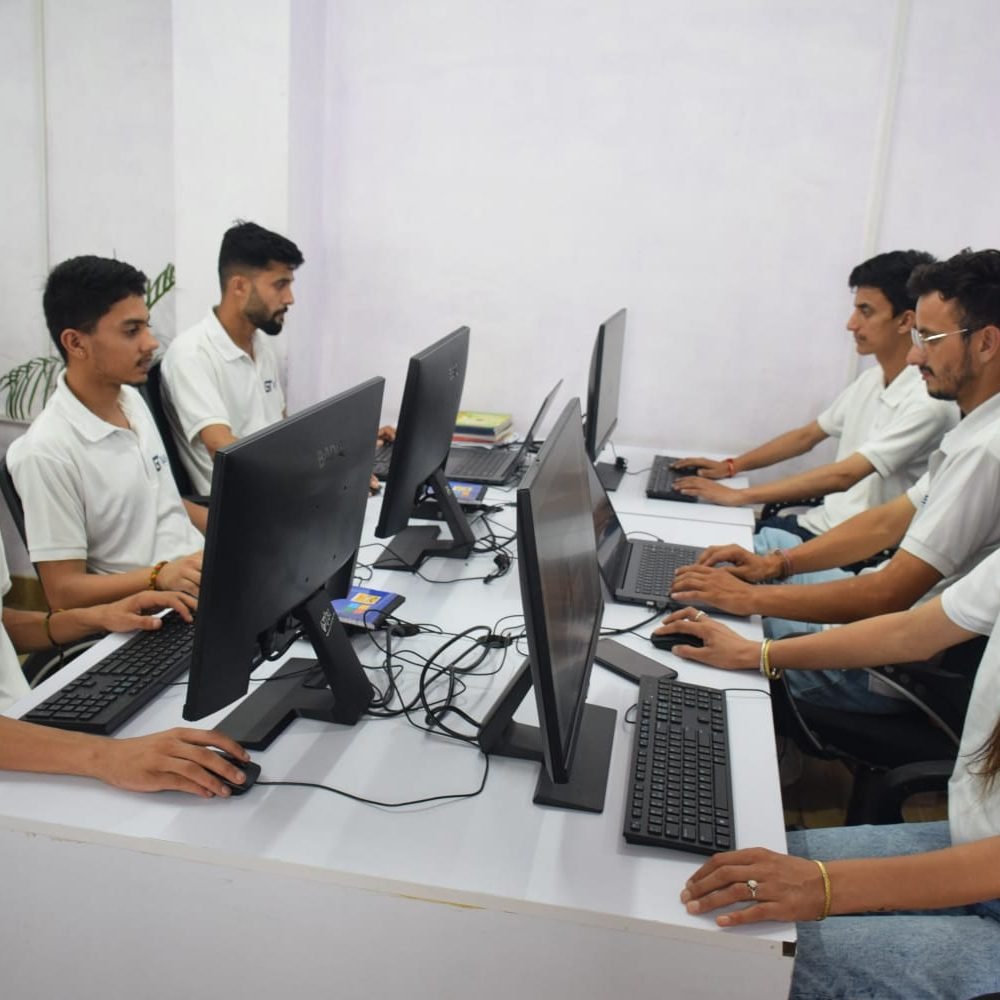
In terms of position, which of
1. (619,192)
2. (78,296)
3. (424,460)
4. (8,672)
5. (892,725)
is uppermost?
(619,192)

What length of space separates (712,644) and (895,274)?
168 centimetres

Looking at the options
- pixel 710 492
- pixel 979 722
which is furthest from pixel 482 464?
pixel 979 722

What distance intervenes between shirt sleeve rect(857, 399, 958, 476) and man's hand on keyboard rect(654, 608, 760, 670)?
1228mm

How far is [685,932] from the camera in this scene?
1076 mm

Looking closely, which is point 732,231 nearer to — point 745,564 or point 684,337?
point 684,337

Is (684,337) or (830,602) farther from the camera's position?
(684,337)

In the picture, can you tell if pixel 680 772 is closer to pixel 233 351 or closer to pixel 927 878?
pixel 927 878

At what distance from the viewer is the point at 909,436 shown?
2.72 m

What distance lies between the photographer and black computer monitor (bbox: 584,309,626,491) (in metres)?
2.65

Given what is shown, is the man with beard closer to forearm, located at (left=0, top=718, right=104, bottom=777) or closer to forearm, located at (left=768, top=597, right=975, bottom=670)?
forearm, located at (left=0, top=718, right=104, bottom=777)

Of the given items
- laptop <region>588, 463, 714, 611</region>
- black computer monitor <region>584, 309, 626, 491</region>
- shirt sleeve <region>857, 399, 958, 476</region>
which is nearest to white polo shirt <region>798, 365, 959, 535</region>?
shirt sleeve <region>857, 399, 958, 476</region>

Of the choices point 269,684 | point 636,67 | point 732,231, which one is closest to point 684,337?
point 732,231

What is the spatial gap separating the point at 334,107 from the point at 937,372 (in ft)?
7.90

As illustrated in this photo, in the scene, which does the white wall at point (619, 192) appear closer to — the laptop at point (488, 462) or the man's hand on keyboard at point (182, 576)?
the laptop at point (488, 462)
